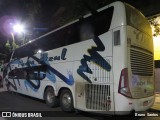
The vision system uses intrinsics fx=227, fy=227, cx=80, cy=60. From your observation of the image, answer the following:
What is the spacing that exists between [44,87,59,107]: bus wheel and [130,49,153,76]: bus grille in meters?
4.26

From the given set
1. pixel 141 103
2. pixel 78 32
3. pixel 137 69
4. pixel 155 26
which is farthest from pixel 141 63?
pixel 155 26

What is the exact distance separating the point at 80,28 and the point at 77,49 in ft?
2.86

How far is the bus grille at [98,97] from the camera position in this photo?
23.5 feet

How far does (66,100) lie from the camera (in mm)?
9266

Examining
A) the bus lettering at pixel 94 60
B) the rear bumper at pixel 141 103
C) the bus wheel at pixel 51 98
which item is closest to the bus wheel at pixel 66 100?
the bus wheel at pixel 51 98

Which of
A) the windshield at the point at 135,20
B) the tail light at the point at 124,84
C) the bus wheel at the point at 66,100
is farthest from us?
the bus wheel at the point at 66,100

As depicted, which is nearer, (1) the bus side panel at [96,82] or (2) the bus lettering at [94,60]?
(1) the bus side panel at [96,82]

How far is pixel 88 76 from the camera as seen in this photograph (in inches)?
316

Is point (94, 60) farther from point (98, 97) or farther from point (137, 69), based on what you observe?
point (137, 69)

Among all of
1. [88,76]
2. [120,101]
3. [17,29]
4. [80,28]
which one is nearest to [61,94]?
[88,76]

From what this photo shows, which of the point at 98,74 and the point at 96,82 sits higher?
the point at 98,74

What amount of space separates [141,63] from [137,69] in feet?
1.25

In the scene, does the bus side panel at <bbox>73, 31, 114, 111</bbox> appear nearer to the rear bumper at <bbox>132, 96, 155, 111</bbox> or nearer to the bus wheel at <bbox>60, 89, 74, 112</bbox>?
the bus wheel at <bbox>60, 89, 74, 112</bbox>

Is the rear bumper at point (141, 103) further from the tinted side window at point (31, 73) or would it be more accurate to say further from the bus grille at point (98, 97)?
the tinted side window at point (31, 73)
